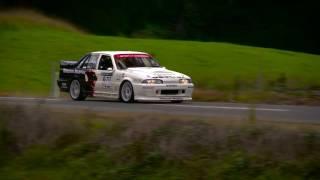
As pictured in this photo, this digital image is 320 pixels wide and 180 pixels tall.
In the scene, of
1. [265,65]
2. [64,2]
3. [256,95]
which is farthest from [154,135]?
[64,2]

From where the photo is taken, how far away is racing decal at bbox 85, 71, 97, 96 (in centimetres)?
2402

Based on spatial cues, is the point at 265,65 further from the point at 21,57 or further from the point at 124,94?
the point at 124,94

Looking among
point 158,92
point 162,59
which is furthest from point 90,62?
point 162,59

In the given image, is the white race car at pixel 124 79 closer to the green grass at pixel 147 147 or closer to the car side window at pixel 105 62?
the car side window at pixel 105 62

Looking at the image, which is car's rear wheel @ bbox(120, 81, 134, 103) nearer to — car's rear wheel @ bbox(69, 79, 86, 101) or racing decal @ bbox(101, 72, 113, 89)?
racing decal @ bbox(101, 72, 113, 89)

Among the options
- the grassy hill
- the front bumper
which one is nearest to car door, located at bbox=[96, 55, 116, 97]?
the front bumper

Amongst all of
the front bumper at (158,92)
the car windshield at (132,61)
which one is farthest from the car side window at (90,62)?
the front bumper at (158,92)

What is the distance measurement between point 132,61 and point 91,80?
139cm

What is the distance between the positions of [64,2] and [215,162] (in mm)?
43182

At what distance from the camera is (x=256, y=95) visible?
1013 inches

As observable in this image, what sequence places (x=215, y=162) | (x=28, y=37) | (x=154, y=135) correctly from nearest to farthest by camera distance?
(x=215, y=162)
(x=154, y=135)
(x=28, y=37)

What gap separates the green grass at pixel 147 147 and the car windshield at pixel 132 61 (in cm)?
839

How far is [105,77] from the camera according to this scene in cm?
2353

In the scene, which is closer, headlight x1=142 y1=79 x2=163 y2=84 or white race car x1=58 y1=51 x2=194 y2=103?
headlight x1=142 y1=79 x2=163 y2=84
